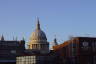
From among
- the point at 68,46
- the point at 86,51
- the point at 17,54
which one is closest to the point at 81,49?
the point at 86,51

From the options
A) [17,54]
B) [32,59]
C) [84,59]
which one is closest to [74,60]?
[84,59]

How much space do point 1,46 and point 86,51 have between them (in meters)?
57.5

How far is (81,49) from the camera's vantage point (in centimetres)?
10838

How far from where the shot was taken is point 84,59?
10812cm

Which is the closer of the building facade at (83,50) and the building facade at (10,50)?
the building facade at (83,50)

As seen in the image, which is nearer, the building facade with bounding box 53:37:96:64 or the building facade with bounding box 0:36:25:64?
the building facade with bounding box 53:37:96:64

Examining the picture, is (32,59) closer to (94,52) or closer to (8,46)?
(94,52)

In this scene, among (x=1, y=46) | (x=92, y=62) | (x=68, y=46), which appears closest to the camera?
(x=92, y=62)

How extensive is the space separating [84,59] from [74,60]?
342 centimetres

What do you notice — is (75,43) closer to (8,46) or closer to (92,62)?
(92,62)

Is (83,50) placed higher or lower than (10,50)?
lower

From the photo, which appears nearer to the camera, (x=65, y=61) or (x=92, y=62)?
(x=92, y=62)

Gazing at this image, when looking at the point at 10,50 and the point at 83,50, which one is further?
the point at 10,50

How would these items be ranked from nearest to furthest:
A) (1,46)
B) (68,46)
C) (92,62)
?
(92,62) < (68,46) < (1,46)
